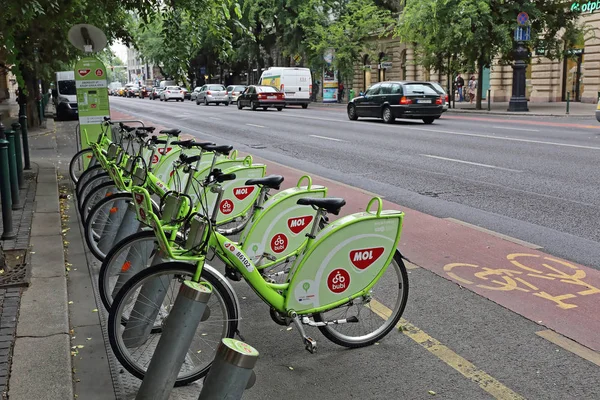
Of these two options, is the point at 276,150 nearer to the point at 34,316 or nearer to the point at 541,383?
the point at 34,316

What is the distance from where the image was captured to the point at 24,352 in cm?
402

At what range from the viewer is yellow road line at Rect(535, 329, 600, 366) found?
403cm

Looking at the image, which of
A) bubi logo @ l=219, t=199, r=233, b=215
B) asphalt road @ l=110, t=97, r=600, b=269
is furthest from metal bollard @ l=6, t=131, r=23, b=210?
asphalt road @ l=110, t=97, r=600, b=269

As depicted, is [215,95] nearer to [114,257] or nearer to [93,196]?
[93,196]

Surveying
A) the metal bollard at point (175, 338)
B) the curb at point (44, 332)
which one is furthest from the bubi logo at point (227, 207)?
the metal bollard at point (175, 338)

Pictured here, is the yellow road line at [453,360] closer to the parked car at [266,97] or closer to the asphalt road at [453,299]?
the asphalt road at [453,299]

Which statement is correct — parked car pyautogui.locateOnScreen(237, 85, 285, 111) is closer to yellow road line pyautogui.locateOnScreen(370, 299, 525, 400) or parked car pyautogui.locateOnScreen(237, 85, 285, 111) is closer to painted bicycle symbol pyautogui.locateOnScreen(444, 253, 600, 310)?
painted bicycle symbol pyautogui.locateOnScreen(444, 253, 600, 310)

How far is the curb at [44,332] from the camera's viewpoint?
11.8 ft

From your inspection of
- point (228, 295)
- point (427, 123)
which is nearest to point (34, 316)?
point (228, 295)

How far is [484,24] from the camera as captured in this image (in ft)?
104

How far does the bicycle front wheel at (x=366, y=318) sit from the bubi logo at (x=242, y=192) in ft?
7.19

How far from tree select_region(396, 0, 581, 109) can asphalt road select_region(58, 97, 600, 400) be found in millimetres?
14829

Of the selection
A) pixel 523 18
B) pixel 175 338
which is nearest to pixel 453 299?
pixel 175 338

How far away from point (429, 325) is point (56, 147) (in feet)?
48.0
